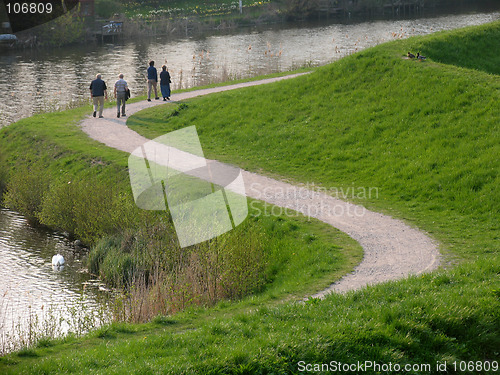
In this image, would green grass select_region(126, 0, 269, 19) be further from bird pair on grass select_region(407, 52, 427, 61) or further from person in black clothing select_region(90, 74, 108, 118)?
bird pair on grass select_region(407, 52, 427, 61)

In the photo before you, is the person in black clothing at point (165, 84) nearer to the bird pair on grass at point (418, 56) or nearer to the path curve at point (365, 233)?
the path curve at point (365, 233)

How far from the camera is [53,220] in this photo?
66.0ft

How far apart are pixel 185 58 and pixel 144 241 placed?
128ft

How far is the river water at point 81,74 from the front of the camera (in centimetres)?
1481

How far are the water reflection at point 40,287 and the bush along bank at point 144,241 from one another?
559 millimetres

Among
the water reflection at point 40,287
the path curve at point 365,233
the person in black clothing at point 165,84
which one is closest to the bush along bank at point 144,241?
the path curve at point 365,233

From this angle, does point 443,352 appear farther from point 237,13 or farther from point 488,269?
point 237,13

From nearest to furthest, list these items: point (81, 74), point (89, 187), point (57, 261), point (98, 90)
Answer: point (57, 261), point (89, 187), point (98, 90), point (81, 74)

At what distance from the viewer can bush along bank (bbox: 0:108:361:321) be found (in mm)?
13156

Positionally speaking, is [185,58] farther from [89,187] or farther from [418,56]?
[89,187]

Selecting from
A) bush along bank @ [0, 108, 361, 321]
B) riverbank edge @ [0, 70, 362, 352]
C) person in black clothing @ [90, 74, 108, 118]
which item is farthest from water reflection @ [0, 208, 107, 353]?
person in black clothing @ [90, 74, 108, 118]

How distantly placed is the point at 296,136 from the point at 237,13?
206 ft

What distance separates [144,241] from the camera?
55.4 feet

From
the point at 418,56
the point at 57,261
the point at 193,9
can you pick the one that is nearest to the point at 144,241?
the point at 57,261
